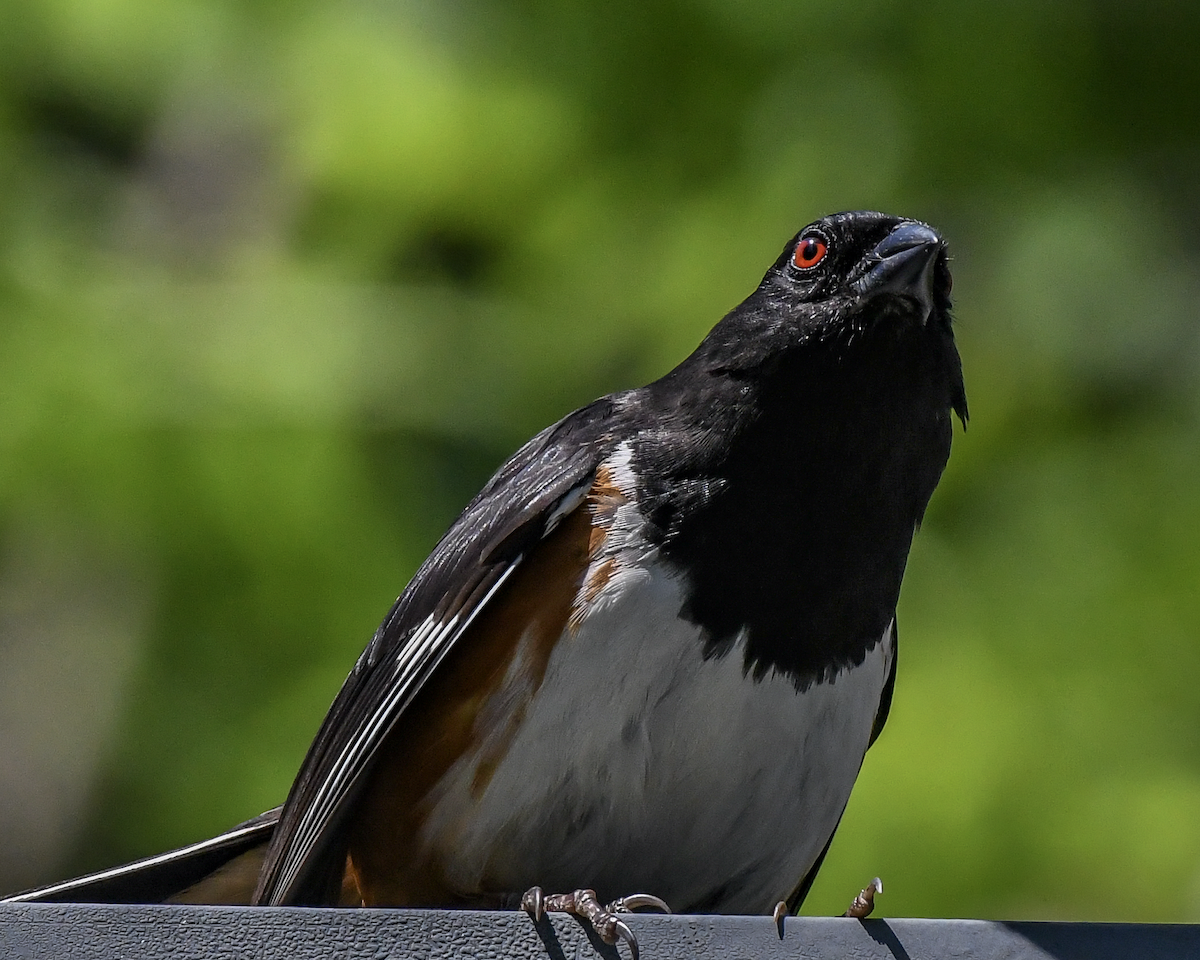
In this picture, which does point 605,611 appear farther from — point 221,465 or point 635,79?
point 635,79

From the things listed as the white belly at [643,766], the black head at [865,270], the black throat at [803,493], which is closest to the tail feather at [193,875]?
the white belly at [643,766]

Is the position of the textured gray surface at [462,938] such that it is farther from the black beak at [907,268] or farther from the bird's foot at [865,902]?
the black beak at [907,268]

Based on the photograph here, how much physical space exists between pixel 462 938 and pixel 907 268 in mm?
1328

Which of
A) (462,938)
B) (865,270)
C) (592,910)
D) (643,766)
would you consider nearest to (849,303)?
(865,270)

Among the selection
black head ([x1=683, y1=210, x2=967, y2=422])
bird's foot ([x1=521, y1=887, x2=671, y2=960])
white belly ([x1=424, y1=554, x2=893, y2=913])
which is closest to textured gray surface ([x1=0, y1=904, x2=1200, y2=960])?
bird's foot ([x1=521, y1=887, x2=671, y2=960])

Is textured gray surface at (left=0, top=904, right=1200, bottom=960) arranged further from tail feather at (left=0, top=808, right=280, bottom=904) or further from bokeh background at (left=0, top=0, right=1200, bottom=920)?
bokeh background at (left=0, top=0, right=1200, bottom=920)

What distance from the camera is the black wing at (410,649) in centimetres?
236

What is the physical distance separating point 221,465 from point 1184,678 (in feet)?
8.24

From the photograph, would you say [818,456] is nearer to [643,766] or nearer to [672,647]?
[672,647]

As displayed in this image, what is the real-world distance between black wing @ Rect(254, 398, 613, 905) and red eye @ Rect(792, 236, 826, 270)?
1.42 ft

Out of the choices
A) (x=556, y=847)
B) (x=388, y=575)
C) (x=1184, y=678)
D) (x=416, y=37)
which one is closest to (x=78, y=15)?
(x=416, y=37)

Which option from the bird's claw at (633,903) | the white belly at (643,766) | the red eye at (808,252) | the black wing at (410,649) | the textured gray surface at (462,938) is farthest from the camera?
the red eye at (808,252)

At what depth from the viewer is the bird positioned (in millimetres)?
2244

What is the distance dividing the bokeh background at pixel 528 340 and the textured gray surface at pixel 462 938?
6.67 feet
